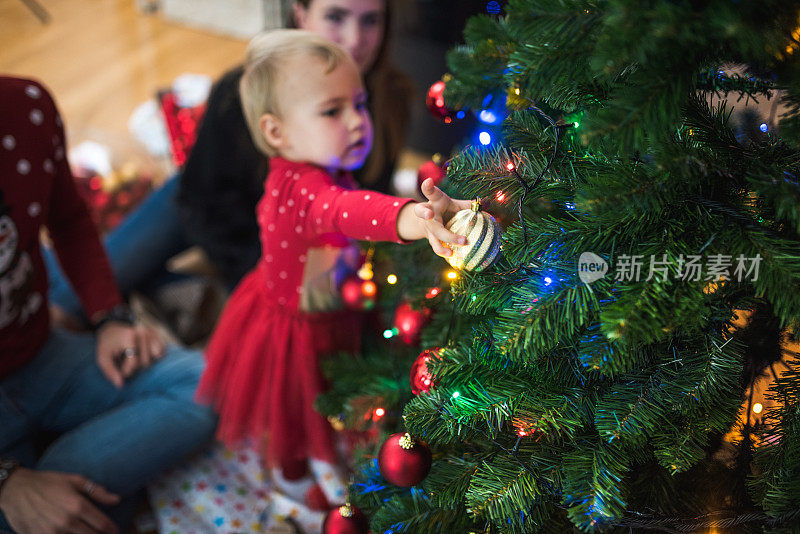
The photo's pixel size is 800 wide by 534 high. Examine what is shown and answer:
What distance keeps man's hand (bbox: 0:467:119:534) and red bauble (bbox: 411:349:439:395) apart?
0.61 metres

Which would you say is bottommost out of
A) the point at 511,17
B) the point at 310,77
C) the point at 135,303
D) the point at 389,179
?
the point at 135,303

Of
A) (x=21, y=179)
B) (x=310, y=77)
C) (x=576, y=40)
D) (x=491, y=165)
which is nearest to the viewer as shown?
(x=576, y=40)

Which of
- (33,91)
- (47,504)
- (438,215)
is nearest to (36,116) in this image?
(33,91)

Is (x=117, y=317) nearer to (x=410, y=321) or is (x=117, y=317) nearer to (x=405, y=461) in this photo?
(x=410, y=321)

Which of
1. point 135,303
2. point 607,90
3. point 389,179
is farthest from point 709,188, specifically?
point 135,303

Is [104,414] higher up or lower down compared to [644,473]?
lower down

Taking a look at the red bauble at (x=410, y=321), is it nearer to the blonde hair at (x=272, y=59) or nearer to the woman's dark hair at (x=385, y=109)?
the blonde hair at (x=272, y=59)

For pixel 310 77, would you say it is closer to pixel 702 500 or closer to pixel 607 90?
pixel 607 90

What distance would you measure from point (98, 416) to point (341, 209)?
705 mm

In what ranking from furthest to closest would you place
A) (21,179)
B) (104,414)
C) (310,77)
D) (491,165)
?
(104,414) < (21,179) < (310,77) < (491,165)

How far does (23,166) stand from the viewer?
2.87ft

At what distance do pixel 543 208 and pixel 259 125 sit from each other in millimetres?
417

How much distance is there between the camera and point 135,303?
1.47 m

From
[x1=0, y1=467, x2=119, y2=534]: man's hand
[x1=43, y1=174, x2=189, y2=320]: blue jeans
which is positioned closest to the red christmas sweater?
[x1=0, y1=467, x2=119, y2=534]: man's hand
